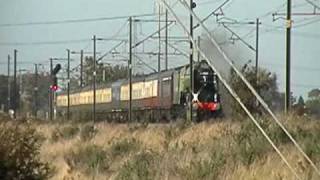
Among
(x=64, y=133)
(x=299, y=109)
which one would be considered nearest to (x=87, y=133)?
(x=64, y=133)

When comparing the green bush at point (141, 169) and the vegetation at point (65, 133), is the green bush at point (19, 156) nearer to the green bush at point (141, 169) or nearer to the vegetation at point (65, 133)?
the green bush at point (141, 169)

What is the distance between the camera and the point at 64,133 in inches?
1850

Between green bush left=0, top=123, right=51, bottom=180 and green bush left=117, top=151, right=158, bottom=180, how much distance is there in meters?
2.14

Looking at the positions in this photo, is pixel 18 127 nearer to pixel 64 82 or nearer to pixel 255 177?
pixel 255 177

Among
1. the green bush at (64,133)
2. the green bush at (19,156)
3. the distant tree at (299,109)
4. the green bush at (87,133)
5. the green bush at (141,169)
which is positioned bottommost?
the green bush at (64,133)

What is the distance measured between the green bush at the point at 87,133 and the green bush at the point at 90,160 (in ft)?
26.5

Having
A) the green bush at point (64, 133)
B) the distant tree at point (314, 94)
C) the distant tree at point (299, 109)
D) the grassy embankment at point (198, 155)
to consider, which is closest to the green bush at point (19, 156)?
the grassy embankment at point (198, 155)

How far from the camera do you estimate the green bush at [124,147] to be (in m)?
29.0

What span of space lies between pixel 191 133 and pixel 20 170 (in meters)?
14.2

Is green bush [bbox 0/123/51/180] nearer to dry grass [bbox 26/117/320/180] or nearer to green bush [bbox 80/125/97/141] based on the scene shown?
dry grass [bbox 26/117/320/180]

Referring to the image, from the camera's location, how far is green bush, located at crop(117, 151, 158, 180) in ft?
62.4

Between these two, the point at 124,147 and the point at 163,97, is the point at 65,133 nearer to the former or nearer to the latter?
the point at 163,97

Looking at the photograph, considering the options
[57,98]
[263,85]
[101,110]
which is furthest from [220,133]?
[57,98]

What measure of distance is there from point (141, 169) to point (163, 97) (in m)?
33.4
